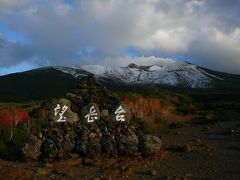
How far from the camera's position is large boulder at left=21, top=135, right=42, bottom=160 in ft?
49.1

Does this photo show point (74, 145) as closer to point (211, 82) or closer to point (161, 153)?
point (161, 153)

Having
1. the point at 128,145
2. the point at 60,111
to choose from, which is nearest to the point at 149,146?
the point at 128,145

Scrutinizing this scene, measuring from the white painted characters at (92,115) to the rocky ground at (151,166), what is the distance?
155 cm

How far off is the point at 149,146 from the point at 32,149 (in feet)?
11.9

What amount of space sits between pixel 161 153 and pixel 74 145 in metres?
2.69

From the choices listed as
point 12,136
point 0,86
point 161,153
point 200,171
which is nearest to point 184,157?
point 161,153

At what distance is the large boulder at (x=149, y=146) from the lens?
1462cm

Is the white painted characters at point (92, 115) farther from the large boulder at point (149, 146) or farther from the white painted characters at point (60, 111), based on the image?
the large boulder at point (149, 146)

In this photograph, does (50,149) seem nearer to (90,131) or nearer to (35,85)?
(90,131)

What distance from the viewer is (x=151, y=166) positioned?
1352cm

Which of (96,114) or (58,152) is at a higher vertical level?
(96,114)

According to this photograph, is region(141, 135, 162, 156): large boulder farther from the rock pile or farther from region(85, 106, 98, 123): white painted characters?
region(85, 106, 98, 123): white painted characters

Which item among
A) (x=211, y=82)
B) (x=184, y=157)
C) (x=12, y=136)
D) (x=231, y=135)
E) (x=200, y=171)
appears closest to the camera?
(x=200, y=171)

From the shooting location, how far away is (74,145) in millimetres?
14969
